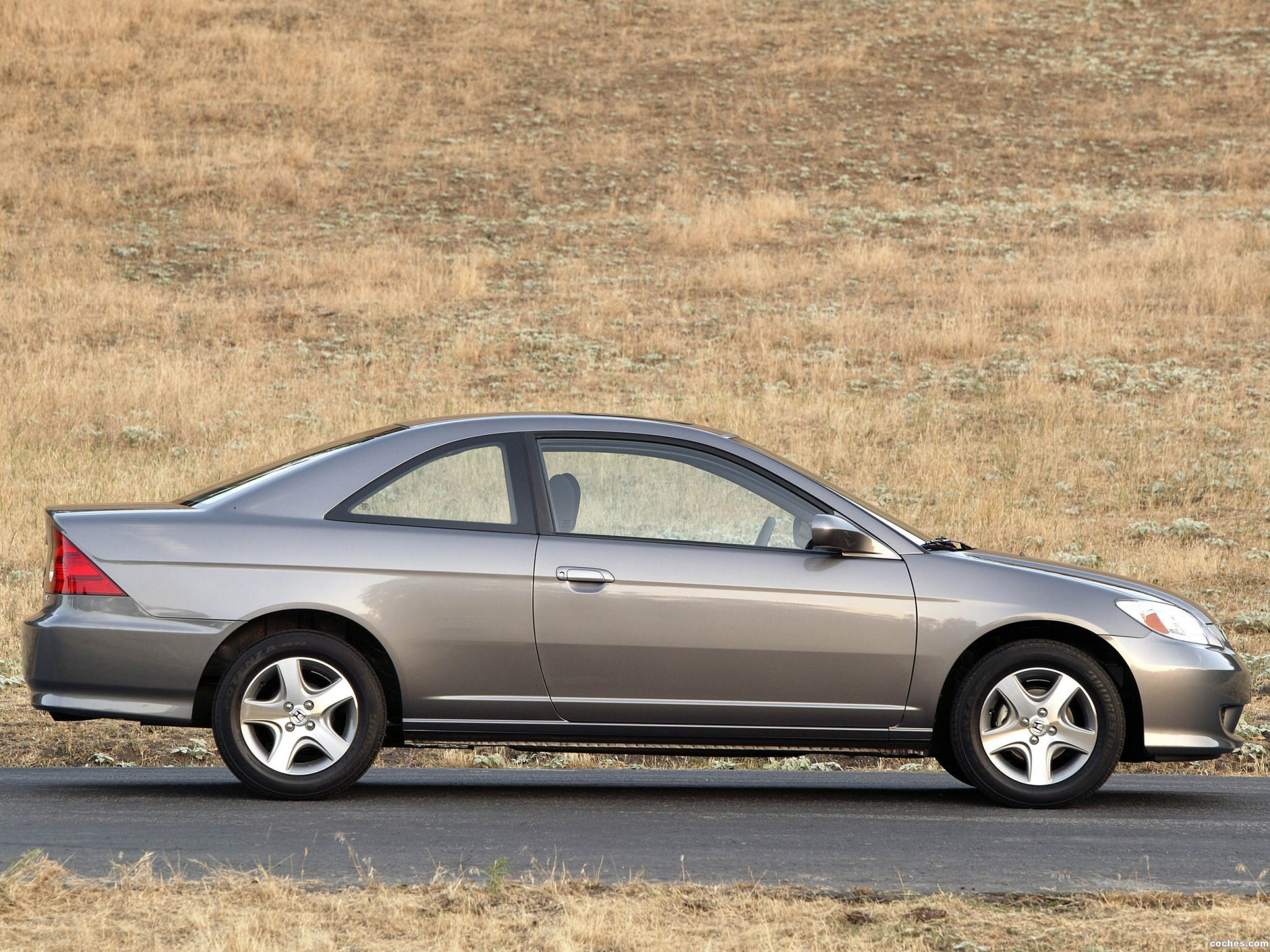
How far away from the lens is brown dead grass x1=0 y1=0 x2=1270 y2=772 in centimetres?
1812

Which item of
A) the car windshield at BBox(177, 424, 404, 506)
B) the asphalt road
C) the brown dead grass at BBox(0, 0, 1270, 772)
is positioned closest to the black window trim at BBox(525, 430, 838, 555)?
the car windshield at BBox(177, 424, 404, 506)

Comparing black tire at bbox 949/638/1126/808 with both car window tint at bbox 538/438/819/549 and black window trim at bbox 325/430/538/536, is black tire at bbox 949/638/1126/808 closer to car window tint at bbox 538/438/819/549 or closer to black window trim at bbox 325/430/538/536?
car window tint at bbox 538/438/819/549

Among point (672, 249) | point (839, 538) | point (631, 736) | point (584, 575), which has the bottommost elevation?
point (631, 736)

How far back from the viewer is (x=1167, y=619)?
6.91 metres

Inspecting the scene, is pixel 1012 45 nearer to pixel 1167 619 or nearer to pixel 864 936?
pixel 1167 619

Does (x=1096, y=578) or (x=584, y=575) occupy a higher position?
(x=1096, y=578)

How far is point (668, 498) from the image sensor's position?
23.5 ft

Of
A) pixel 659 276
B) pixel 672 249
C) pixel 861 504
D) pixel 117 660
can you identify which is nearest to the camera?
pixel 117 660

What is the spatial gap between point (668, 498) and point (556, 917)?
8.78 feet

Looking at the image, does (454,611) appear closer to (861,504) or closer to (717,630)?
(717,630)

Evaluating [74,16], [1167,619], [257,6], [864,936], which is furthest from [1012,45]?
[864,936]

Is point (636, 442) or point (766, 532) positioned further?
point (636, 442)

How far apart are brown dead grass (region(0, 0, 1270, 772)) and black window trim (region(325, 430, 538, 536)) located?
273cm

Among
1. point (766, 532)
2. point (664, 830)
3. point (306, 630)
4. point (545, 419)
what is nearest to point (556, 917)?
point (664, 830)
